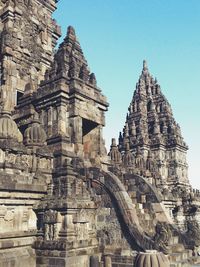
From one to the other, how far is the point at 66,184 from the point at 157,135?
3631 centimetres

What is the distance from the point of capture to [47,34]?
2394 cm

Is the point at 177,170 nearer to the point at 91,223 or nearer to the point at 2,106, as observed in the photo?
the point at 2,106

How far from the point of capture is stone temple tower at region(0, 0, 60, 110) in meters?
20.1

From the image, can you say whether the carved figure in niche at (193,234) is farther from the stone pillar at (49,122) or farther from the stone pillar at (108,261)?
the stone pillar at (49,122)

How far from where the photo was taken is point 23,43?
21.6 metres

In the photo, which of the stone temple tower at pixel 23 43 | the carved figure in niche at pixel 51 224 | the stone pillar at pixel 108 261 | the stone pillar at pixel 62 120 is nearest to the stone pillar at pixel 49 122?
the stone pillar at pixel 62 120

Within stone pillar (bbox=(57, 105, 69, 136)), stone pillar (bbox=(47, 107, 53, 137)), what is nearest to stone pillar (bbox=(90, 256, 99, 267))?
stone pillar (bbox=(57, 105, 69, 136))

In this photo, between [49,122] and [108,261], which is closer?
[108,261]

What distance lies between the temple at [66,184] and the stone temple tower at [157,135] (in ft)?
74.8

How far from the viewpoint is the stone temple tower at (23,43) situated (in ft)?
65.9

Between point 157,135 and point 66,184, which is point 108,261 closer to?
point 66,184

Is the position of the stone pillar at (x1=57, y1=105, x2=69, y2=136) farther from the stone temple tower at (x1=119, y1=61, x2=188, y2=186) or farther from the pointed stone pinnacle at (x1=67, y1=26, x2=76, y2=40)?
the stone temple tower at (x1=119, y1=61, x2=188, y2=186)

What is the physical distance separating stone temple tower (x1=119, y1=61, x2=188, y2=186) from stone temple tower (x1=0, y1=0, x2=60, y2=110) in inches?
875

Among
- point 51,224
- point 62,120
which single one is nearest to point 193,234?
point 51,224
